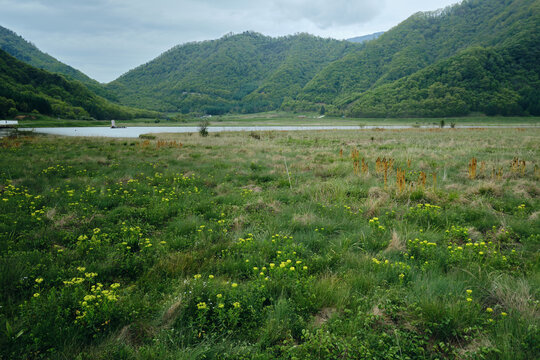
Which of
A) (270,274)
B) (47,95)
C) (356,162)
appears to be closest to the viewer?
(270,274)

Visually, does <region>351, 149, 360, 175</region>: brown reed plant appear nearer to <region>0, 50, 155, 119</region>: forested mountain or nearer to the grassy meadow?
the grassy meadow

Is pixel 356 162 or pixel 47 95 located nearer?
pixel 356 162

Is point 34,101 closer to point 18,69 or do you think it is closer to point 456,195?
point 18,69

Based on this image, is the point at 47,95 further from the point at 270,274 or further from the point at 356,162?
the point at 270,274

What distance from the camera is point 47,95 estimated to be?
136625 mm

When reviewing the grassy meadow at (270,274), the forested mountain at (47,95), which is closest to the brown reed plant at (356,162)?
the grassy meadow at (270,274)

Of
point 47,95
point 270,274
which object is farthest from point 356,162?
point 47,95

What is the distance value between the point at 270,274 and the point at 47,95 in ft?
612

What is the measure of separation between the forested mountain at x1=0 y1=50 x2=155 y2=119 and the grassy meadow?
5625 inches

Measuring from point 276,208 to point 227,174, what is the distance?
16.5ft

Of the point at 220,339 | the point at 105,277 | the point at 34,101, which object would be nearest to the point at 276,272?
the point at 220,339

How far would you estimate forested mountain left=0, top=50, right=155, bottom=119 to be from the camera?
361ft

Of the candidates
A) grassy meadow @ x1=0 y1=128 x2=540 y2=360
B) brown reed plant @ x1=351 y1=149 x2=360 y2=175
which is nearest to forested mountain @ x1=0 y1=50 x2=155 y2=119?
grassy meadow @ x1=0 y1=128 x2=540 y2=360

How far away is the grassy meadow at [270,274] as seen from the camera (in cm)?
279
